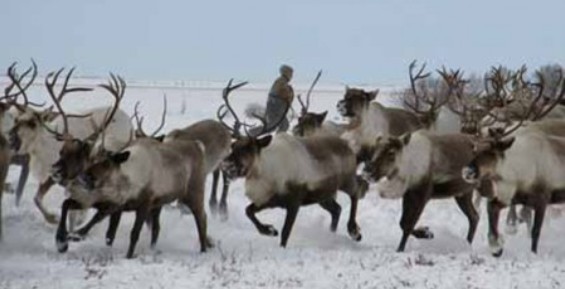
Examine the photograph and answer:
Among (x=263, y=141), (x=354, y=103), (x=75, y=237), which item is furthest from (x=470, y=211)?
(x=75, y=237)

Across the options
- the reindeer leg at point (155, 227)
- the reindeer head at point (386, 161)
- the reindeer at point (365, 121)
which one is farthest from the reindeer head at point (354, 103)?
the reindeer leg at point (155, 227)

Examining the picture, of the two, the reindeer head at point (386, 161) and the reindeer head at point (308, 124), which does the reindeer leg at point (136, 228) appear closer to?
the reindeer head at point (386, 161)

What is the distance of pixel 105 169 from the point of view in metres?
9.81

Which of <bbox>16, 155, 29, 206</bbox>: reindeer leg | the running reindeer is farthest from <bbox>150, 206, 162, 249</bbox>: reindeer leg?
<bbox>16, 155, 29, 206</bbox>: reindeer leg

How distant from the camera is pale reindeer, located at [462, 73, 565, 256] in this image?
10516mm

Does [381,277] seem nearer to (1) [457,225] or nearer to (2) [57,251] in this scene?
(2) [57,251]

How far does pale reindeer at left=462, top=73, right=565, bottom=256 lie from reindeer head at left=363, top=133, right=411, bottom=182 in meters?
0.85

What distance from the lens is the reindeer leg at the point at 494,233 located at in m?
10.3

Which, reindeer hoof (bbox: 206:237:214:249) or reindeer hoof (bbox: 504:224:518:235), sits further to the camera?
reindeer hoof (bbox: 504:224:518:235)

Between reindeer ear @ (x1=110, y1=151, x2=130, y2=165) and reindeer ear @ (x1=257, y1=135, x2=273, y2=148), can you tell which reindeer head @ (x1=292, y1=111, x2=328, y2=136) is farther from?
reindeer ear @ (x1=110, y1=151, x2=130, y2=165)

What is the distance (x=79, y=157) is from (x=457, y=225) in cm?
627

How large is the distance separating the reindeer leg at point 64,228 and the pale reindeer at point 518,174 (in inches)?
163

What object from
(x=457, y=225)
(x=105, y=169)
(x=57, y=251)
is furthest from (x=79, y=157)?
(x=457, y=225)

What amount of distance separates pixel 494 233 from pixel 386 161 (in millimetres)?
1446
